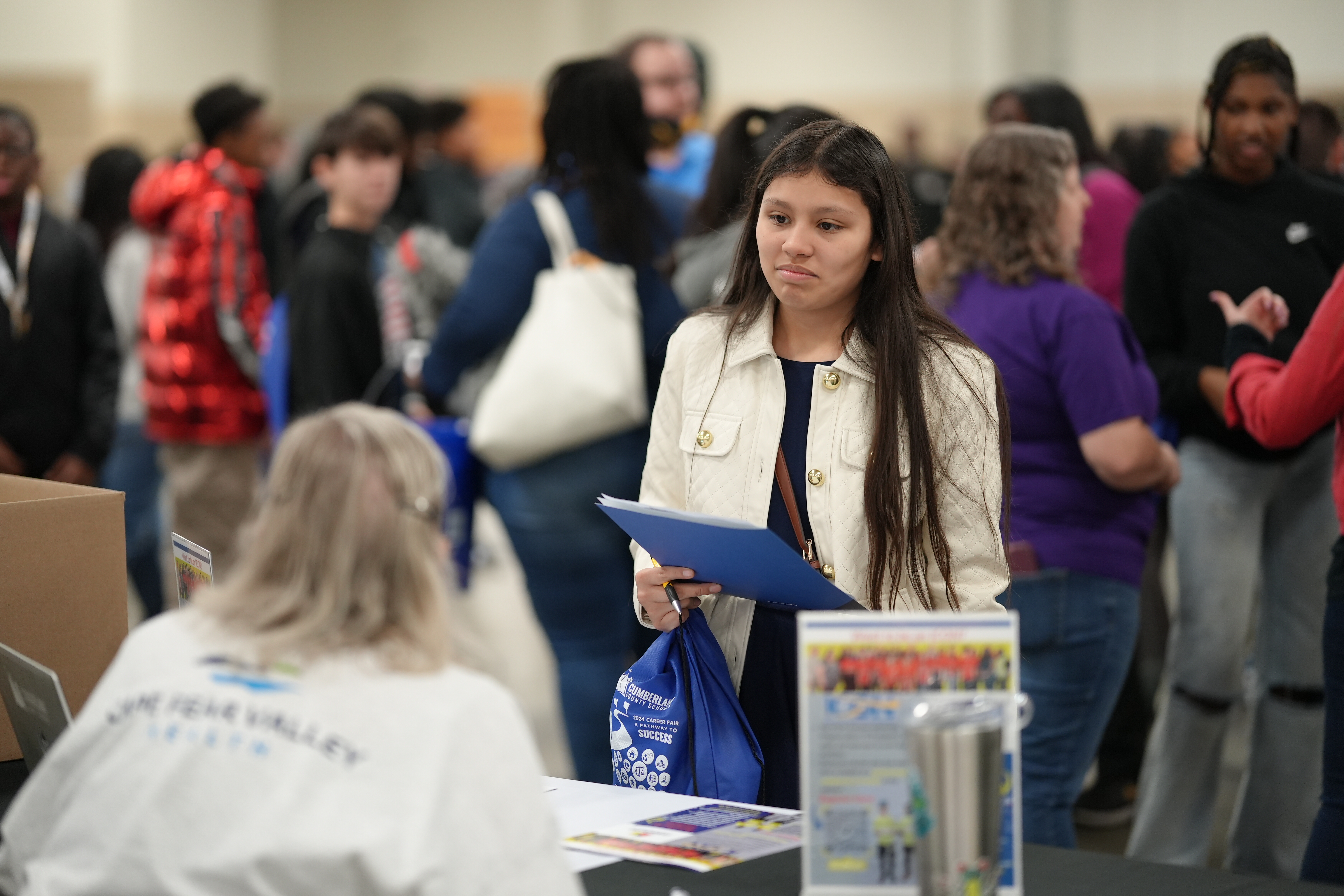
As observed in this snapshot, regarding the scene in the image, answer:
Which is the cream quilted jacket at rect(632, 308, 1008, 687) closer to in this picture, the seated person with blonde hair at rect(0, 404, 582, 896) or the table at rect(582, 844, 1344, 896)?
the table at rect(582, 844, 1344, 896)

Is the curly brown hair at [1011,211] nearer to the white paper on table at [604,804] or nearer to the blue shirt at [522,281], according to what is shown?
the blue shirt at [522,281]

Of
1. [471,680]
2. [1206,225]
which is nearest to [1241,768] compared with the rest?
[1206,225]

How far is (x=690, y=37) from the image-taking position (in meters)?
12.6

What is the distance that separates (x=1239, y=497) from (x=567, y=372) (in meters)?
1.45

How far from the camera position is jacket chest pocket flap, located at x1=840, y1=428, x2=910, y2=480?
1.97 metres

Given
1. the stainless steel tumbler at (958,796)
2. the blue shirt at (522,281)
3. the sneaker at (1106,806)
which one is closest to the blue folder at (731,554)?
the stainless steel tumbler at (958,796)

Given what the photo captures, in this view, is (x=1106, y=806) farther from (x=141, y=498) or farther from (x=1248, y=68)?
(x=141, y=498)

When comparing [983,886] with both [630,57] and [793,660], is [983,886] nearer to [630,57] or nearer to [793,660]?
[793,660]

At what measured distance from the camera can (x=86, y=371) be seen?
4.02 metres

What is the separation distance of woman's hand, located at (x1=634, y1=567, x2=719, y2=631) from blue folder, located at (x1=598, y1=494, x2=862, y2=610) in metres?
0.01

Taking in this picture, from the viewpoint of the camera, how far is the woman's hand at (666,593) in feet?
6.33

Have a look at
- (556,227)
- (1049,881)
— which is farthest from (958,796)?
(556,227)

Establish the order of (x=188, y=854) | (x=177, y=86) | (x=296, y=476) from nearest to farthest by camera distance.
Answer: (x=188, y=854) < (x=296, y=476) < (x=177, y=86)

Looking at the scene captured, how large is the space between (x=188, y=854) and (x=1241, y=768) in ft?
11.1
